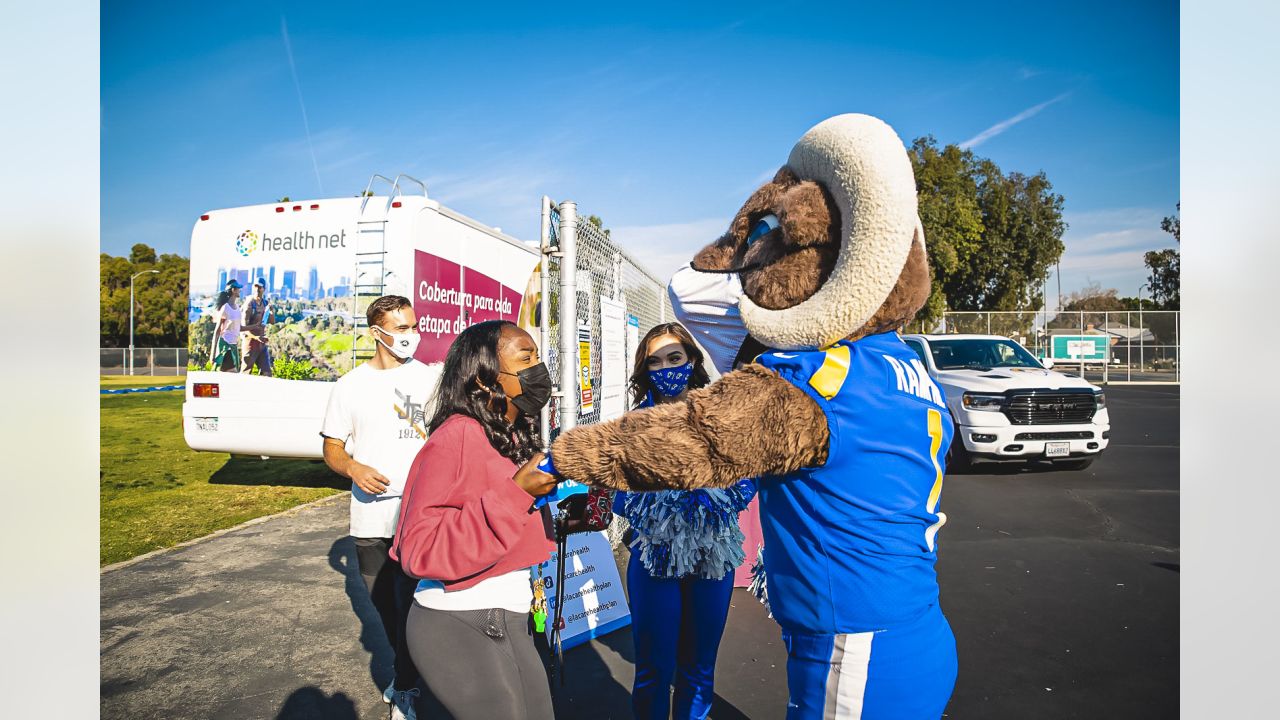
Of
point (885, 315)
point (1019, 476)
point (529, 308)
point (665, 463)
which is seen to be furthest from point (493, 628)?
point (1019, 476)

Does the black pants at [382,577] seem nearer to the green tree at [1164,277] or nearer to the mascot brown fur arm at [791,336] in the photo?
the mascot brown fur arm at [791,336]

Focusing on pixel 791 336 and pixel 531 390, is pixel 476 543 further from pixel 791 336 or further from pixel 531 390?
pixel 791 336

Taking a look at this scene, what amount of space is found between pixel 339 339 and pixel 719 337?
6464 mm

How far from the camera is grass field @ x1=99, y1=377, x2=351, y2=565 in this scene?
277 inches

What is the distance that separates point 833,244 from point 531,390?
113 cm

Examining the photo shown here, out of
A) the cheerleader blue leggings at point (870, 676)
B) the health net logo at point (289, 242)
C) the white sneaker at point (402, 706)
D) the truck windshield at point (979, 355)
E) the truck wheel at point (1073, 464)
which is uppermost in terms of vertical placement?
A: the health net logo at point (289, 242)

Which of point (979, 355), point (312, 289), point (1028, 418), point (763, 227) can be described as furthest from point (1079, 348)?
point (763, 227)

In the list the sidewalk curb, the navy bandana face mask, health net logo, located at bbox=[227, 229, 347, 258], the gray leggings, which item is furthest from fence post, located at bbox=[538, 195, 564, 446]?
the sidewalk curb

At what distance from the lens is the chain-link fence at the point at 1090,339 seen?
87.7 feet

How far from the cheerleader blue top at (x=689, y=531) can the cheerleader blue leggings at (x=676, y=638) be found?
0.06 meters

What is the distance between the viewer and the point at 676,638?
289 cm

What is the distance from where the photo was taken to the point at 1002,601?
193 inches

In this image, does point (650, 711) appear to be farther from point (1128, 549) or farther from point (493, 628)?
point (1128, 549)

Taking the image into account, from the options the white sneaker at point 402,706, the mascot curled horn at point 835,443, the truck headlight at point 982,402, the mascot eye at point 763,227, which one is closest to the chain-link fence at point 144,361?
the truck headlight at point 982,402
